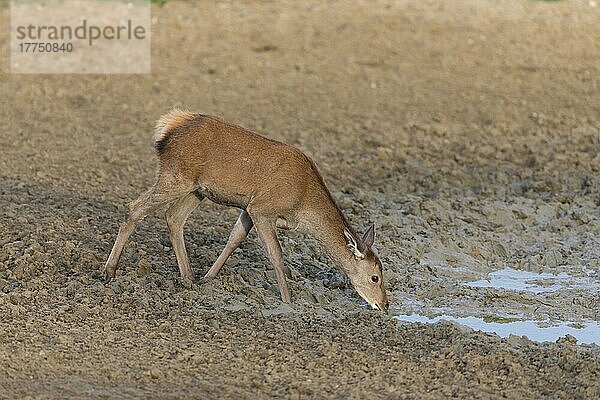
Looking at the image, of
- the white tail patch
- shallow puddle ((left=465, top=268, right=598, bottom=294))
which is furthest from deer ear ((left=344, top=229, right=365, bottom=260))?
the white tail patch

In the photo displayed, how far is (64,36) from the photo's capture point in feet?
46.4

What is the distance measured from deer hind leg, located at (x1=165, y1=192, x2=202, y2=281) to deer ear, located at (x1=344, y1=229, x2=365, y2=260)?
1006mm

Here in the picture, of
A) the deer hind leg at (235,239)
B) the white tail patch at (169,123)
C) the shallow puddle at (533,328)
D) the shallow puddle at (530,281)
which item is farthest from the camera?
the shallow puddle at (530,281)

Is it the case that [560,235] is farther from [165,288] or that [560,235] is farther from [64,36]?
[64,36]

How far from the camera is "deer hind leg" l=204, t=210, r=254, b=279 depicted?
302 inches

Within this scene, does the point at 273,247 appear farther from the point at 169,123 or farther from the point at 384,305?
the point at 169,123

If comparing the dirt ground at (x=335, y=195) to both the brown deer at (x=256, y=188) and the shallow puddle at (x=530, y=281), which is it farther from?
the brown deer at (x=256, y=188)

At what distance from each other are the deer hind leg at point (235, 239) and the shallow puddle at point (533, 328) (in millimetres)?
1102

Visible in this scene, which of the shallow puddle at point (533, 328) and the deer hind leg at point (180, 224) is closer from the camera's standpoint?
the shallow puddle at point (533, 328)

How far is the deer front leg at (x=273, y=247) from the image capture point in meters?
7.38

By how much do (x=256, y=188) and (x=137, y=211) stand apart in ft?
2.57

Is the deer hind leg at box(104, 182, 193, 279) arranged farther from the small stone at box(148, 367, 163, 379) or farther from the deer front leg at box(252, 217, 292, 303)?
the small stone at box(148, 367, 163, 379)

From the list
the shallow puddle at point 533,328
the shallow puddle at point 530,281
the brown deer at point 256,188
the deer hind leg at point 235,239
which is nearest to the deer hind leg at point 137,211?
the brown deer at point 256,188

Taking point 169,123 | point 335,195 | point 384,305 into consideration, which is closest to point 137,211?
point 169,123
